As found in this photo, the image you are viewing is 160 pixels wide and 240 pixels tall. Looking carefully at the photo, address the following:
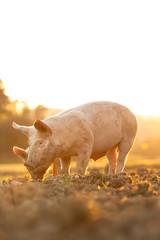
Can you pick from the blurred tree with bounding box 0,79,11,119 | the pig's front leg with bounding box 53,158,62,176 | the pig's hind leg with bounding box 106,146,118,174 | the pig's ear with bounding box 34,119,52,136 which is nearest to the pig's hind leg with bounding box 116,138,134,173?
the pig's hind leg with bounding box 106,146,118,174

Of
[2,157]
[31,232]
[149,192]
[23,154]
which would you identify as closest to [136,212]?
[31,232]

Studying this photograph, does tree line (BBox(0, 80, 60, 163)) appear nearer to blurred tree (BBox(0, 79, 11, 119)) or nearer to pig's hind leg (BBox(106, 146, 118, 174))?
blurred tree (BBox(0, 79, 11, 119))

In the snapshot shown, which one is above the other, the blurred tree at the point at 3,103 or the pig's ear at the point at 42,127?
the pig's ear at the point at 42,127

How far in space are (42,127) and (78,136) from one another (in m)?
0.81

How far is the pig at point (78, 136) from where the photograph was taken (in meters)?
6.12

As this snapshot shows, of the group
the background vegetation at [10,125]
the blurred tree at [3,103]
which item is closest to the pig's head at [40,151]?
the background vegetation at [10,125]

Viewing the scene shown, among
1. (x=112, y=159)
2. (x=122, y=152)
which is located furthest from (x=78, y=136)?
(x=112, y=159)

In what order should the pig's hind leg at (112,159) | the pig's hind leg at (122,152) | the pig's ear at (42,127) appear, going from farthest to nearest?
1. the pig's hind leg at (112,159)
2. the pig's hind leg at (122,152)
3. the pig's ear at (42,127)

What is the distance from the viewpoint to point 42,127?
607cm

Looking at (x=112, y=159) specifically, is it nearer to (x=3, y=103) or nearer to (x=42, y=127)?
(x=42, y=127)

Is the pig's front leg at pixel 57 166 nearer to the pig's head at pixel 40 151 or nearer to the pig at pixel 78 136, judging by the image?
the pig at pixel 78 136

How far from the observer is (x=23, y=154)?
6434 millimetres

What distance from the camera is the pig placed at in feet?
20.1

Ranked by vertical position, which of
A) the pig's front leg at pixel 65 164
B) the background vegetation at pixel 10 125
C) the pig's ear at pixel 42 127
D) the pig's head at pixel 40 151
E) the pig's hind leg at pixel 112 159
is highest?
the pig's ear at pixel 42 127
